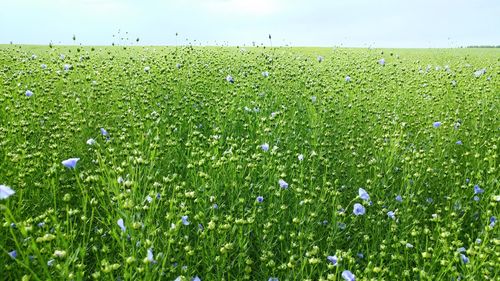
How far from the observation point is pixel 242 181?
3.41m

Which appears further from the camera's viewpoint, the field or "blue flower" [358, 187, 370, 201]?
"blue flower" [358, 187, 370, 201]

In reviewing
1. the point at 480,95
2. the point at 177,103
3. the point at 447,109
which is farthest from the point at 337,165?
the point at 480,95

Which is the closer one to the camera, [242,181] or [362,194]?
[362,194]

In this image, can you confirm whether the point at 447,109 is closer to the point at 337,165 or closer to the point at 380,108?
the point at 380,108

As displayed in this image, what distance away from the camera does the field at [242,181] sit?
2.24m

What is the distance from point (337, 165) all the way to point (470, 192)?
1132 millimetres

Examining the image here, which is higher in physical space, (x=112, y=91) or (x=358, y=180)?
(x=112, y=91)

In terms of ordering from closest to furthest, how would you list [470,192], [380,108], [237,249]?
[237,249] → [470,192] → [380,108]

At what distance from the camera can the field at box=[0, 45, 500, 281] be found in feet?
7.34

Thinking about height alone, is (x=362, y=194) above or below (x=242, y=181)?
above

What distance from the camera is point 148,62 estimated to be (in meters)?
7.60

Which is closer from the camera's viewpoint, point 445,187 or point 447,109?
point 445,187

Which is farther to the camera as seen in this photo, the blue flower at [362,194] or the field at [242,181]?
the blue flower at [362,194]

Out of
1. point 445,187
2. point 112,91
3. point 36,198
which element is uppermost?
point 112,91
